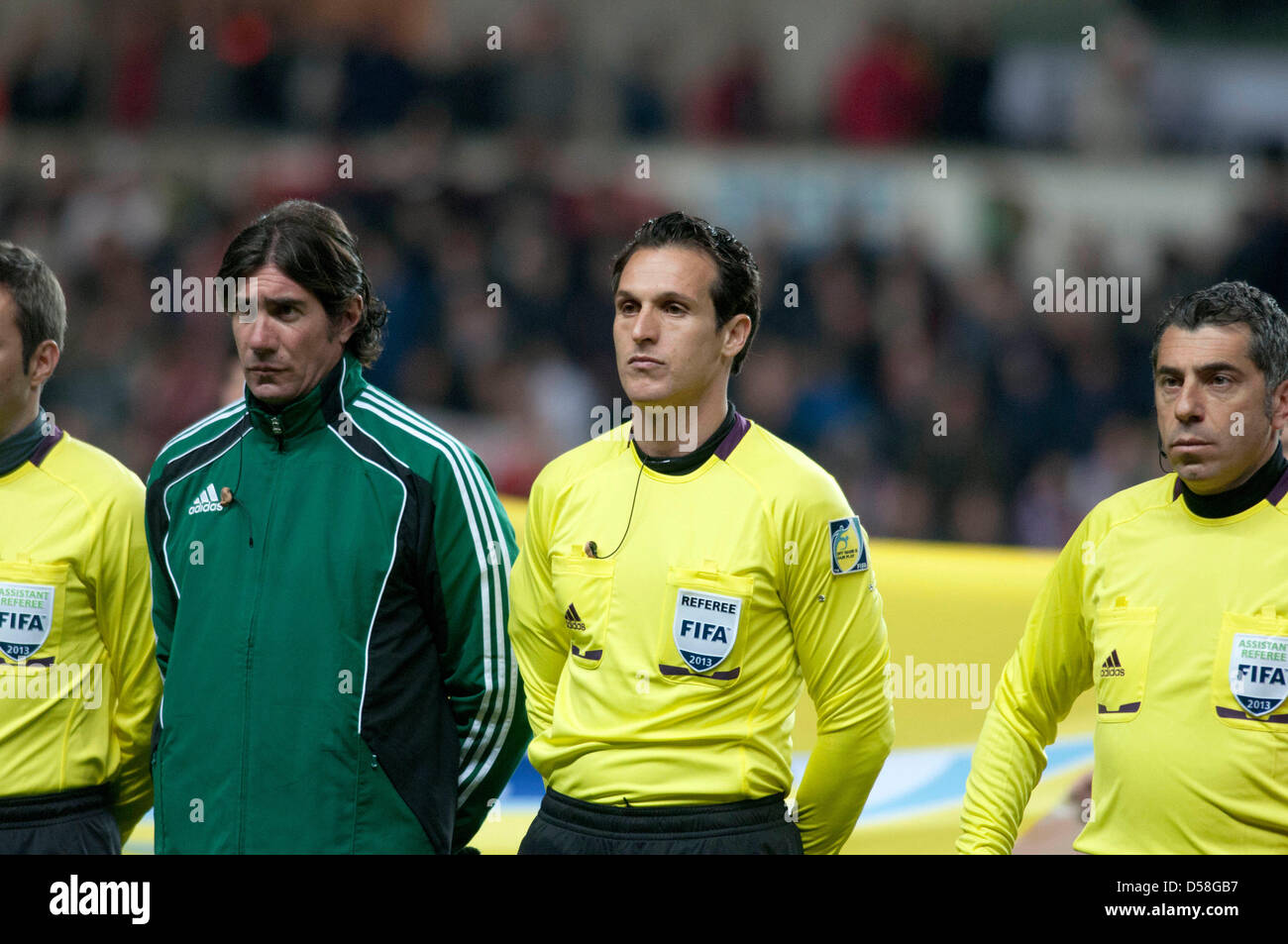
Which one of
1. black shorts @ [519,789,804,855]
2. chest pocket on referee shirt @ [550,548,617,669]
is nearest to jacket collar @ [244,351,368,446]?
chest pocket on referee shirt @ [550,548,617,669]

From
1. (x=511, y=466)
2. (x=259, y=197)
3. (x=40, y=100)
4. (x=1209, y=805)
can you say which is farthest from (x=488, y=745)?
(x=40, y=100)

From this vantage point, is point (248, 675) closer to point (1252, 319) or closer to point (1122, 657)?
point (1122, 657)

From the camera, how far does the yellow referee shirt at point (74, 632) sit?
3590 millimetres

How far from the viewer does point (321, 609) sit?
3.38 metres

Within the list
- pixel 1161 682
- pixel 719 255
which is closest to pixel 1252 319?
pixel 1161 682

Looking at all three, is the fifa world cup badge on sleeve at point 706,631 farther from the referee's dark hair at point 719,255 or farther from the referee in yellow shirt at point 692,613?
the referee's dark hair at point 719,255

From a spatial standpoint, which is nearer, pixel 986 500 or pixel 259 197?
pixel 986 500

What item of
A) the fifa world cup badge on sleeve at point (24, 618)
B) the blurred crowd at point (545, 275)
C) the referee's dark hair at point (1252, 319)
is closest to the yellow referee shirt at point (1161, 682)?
the referee's dark hair at point (1252, 319)

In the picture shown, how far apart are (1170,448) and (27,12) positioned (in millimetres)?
10233

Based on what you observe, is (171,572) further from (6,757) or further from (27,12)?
(27,12)

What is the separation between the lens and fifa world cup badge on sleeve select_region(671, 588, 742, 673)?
A: 3229mm

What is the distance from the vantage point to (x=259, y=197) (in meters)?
10.6

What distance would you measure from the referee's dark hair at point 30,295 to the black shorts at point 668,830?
61.6 inches

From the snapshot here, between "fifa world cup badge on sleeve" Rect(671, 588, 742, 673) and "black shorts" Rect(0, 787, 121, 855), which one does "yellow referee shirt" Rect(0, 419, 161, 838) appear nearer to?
"black shorts" Rect(0, 787, 121, 855)
